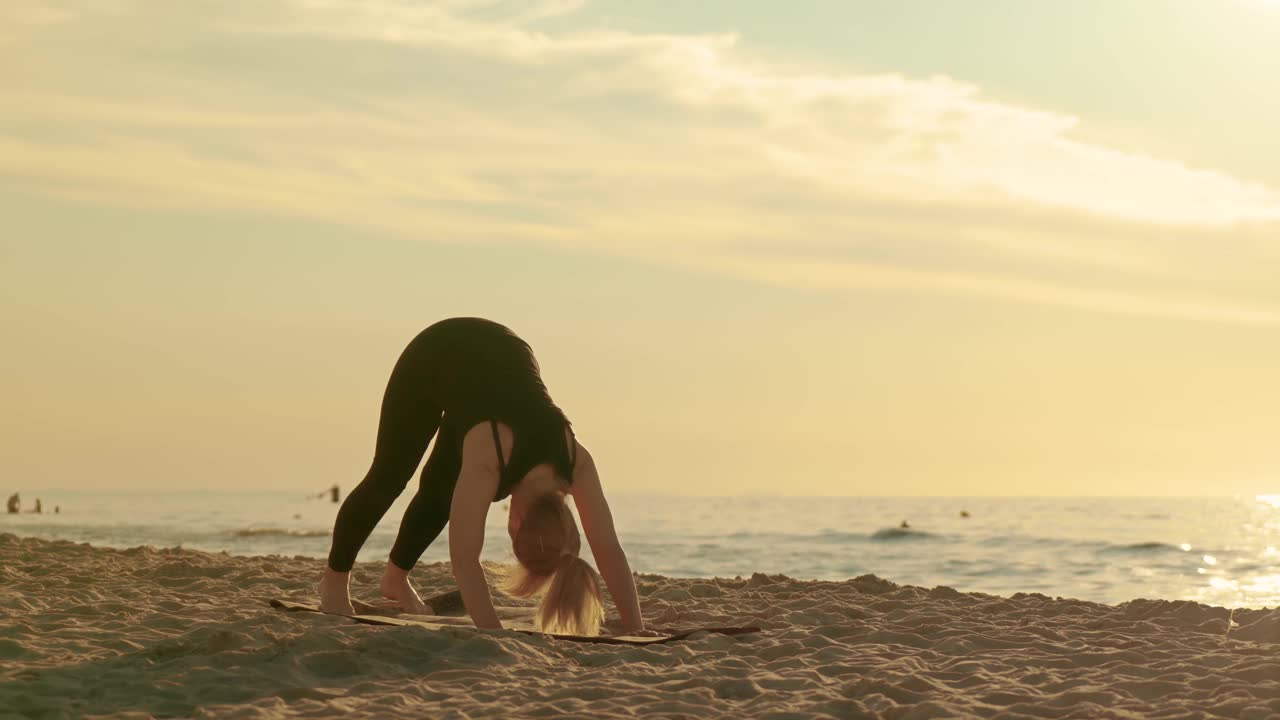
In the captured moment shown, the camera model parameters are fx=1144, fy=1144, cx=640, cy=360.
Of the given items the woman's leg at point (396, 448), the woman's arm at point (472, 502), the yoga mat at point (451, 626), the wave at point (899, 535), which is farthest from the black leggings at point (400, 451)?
the wave at point (899, 535)

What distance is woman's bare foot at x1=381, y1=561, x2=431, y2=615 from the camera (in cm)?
558

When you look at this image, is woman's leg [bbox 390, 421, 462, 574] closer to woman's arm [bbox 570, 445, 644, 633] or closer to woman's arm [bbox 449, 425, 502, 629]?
woman's arm [bbox 449, 425, 502, 629]

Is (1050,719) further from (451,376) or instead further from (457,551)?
(451,376)

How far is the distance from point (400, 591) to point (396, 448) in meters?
0.89

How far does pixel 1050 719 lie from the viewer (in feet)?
12.0

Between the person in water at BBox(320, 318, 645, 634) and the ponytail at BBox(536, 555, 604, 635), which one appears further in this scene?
the ponytail at BBox(536, 555, 604, 635)

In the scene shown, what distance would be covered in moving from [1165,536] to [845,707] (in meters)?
31.4

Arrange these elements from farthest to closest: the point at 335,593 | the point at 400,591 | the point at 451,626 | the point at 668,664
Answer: the point at 400,591, the point at 335,593, the point at 451,626, the point at 668,664

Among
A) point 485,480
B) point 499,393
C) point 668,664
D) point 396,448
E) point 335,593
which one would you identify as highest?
point 499,393

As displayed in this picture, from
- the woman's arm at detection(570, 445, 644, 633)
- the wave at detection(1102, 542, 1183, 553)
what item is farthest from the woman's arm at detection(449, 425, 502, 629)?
the wave at detection(1102, 542, 1183, 553)

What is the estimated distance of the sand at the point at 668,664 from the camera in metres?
3.78

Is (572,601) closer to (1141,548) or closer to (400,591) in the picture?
(400,591)

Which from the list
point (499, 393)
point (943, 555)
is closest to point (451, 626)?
point (499, 393)

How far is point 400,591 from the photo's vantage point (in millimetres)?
5609
